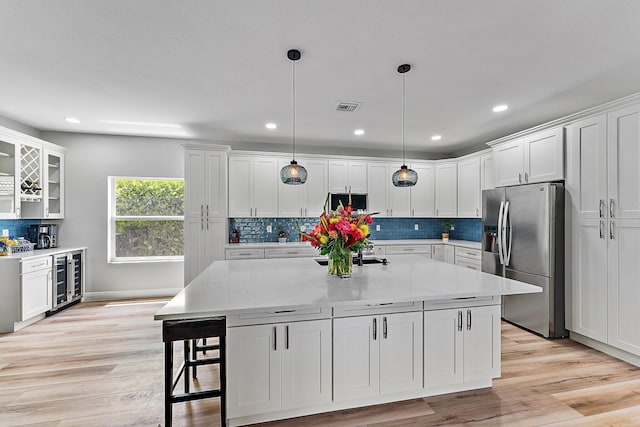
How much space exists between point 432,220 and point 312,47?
15.3ft

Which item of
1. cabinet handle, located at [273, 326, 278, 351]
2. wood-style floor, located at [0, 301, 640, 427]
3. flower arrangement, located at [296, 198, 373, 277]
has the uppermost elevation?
flower arrangement, located at [296, 198, 373, 277]

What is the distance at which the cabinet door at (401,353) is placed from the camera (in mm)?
2135

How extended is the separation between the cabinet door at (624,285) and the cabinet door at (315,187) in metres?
3.63

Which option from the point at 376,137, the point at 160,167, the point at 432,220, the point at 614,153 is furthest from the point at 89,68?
the point at 432,220

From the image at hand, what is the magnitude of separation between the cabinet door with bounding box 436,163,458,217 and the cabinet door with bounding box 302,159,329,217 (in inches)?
83.5

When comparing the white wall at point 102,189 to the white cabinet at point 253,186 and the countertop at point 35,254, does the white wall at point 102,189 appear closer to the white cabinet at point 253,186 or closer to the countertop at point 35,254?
the countertop at point 35,254

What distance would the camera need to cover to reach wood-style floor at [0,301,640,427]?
2.06m

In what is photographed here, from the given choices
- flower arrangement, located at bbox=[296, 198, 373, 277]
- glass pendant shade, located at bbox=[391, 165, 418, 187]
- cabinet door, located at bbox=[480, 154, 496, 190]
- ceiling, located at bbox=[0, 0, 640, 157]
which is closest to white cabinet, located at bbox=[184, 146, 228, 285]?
ceiling, located at bbox=[0, 0, 640, 157]

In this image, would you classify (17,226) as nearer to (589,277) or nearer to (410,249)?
(410,249)

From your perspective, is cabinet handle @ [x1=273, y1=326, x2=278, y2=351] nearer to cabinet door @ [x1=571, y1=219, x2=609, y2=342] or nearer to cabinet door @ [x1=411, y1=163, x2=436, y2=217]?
cabinet door @ [x1=571, y1=219, x2=609, y2=342]

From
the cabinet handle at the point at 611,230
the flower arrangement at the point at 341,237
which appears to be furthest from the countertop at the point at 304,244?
the flower arrangement at the point at 341,237

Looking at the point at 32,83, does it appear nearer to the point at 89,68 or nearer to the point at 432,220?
the point at 89,68

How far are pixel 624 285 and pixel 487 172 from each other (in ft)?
7.64

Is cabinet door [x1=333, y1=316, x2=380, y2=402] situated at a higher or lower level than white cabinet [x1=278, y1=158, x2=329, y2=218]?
lower
